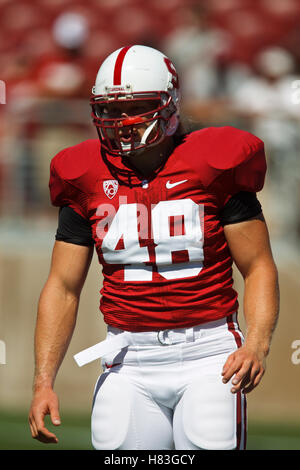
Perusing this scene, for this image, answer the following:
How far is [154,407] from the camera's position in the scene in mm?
2789

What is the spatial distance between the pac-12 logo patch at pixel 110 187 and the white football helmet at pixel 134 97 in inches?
3.9

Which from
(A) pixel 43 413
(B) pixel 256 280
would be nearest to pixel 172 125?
(B) pixel 256 280

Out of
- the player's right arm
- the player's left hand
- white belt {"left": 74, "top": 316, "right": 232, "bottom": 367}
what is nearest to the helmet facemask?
the player's right arm

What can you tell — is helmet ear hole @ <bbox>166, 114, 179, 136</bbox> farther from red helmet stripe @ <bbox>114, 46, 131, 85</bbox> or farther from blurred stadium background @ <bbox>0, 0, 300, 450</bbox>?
blurred stadium background @ <bbox>0, 0, 300, 450</bbox>

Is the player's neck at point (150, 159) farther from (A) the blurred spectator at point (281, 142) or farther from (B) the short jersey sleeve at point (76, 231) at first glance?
(A) the blurred spectator at point (281, 142)

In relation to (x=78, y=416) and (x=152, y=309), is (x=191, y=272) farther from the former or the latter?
(x=78, y=416)

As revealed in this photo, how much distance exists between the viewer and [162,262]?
2.79 metres

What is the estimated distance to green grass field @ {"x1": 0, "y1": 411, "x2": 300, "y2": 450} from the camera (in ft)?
17.1

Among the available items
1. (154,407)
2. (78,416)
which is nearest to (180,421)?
(154,407)

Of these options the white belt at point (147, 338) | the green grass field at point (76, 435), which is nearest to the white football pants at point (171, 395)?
the white belt at point (147, 338)

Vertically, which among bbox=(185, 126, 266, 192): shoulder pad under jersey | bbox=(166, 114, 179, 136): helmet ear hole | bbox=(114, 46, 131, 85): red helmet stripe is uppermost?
bbox=(114, 46, 131, 85): red helmet stripe

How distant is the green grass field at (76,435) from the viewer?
5215 millimetres

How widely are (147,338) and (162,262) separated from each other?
0.27 metres

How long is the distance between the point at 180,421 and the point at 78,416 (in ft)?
10.8
